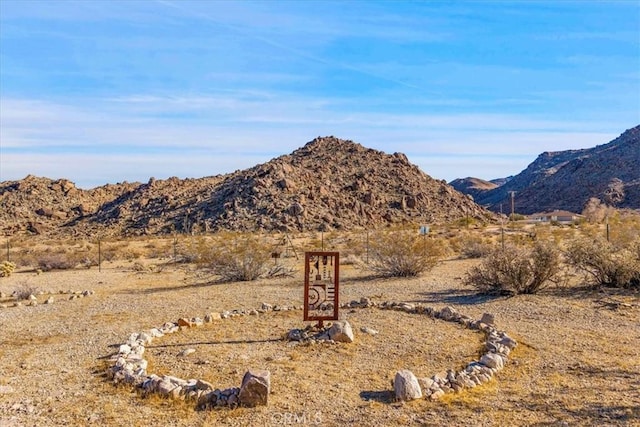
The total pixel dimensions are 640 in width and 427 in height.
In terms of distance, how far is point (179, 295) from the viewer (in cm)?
1844

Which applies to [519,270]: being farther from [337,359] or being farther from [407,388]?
[407,388]

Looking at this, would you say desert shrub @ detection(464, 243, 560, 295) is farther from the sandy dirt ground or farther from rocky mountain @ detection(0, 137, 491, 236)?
rocky mountain @ detection(0, 137, 491, 236)

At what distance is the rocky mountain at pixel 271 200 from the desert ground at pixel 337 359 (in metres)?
34.4

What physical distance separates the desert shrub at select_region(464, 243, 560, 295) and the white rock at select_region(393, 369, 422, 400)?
9.04 meters

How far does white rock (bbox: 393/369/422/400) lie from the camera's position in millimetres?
8070

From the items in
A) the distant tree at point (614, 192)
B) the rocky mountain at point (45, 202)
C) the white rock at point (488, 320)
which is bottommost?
the white rock at point (488, 320)

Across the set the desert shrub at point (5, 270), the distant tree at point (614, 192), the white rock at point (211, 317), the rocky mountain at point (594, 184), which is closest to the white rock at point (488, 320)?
the white rock at point (211, 317)

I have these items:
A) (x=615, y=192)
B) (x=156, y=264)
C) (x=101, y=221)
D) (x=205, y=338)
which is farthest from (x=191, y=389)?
(x=615, y=192)

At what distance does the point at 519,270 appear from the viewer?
16.2 m

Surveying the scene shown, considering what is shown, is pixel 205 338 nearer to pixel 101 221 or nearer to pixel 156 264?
pixel 156 264

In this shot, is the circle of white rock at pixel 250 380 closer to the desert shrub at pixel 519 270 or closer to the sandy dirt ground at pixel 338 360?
the sandy dirt ground at pixel 338 360

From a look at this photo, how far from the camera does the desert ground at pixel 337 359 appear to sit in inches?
302

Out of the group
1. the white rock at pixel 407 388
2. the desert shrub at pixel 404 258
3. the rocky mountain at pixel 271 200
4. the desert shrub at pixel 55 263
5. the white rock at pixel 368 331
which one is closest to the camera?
the white rock at pixel 407 388

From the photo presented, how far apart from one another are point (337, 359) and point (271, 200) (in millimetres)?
46051
